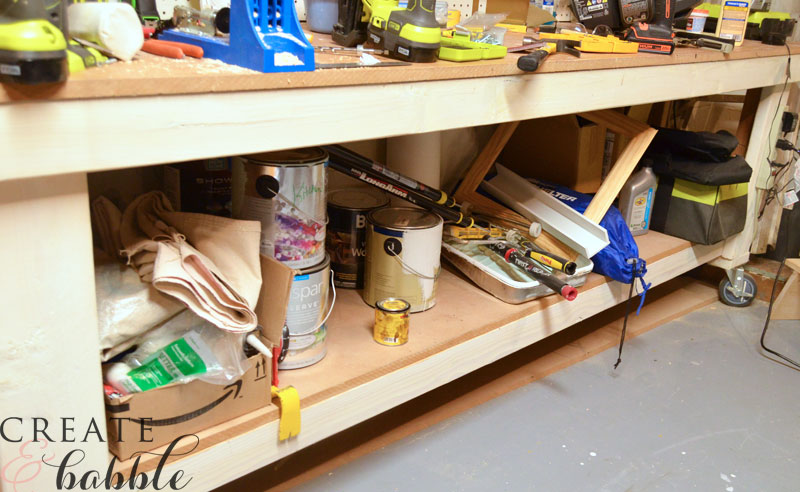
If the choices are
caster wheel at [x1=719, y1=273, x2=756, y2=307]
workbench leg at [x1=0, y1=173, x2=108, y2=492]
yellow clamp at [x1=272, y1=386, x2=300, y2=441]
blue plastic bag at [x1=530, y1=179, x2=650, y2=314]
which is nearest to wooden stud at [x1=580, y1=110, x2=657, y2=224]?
blue plastic bag at [x1=530, y1=179, x2=650, y2=314]

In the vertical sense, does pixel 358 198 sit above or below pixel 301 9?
below

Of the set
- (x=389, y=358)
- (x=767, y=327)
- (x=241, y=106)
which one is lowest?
(x=767, y=327)

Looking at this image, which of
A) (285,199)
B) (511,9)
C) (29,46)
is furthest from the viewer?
(511,9)

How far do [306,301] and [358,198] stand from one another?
49cm

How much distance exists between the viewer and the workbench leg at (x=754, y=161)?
6.98 ft

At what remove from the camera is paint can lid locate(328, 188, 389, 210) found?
5.28ft

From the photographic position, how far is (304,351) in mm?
1271

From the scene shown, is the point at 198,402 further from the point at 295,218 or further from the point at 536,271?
the point at 536,271

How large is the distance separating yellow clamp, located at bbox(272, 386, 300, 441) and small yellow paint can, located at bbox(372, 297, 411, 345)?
0.25 metres

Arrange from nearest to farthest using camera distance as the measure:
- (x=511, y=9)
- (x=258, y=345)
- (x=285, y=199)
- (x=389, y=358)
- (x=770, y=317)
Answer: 1. (x=258, y=345)
2. (x=285, y=199)
3. (x=389, y=358)
4. (x=511, y=9)
5. (x=770, y=317)

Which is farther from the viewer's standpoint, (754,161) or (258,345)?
(754,161)

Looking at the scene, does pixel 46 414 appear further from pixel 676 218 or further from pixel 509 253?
pixel 676 218

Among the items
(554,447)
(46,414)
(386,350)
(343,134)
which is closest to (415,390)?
(386,350)

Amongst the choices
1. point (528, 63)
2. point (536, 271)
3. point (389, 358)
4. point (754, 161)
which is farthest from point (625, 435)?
point (754, 161)
